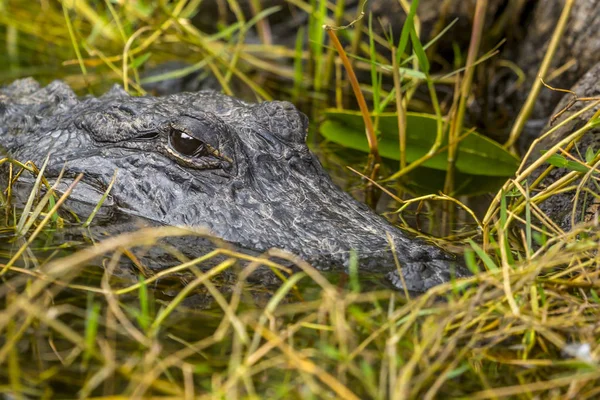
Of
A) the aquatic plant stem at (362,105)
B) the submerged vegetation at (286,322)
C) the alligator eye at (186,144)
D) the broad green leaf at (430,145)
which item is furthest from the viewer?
the broad green leaf at (430,145)

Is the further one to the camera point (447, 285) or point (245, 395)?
point (447, 285)

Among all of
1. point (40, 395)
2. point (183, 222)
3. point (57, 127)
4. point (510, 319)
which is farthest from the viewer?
point (57, 127)

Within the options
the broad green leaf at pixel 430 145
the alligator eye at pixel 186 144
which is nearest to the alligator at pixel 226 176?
the alligator eye at pixel 186 144

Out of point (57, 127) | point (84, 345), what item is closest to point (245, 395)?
point (84, 345)

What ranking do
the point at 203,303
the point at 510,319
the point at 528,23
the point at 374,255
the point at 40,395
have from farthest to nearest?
1. the point at 528,23
2. the point at 374,255
3. the point at 203,303
4. the point at 510,319
5. the point at 40,395

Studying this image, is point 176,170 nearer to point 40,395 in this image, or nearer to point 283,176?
point 283,176

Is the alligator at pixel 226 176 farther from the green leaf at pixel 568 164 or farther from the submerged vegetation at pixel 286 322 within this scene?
the green leaf at pixel 568 164
